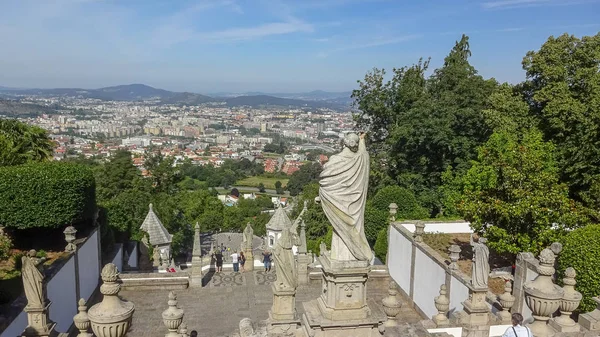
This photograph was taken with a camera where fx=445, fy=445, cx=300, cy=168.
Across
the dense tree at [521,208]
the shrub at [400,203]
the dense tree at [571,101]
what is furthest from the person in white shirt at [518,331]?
the shrub at [400,203]

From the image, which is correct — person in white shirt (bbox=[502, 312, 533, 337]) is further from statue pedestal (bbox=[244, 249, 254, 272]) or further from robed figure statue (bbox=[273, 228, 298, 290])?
statue pedestal (bbox=[244, 249, 254, 272])

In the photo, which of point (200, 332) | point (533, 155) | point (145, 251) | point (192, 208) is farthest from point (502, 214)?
point (192, 208)

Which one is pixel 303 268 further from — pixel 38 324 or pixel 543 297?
pixel 543 297

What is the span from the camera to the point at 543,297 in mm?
6934

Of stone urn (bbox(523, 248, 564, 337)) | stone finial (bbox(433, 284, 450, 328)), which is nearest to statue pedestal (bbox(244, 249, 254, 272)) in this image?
stone finial (bbox(433, 284, 450, 328))

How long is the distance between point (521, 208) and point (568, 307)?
5.95 meters

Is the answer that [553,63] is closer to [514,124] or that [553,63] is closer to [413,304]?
[514,124]

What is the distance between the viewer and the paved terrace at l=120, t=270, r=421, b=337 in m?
13.7

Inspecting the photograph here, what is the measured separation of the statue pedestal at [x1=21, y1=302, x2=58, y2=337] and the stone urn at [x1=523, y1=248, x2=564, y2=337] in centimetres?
861

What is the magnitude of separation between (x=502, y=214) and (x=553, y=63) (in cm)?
1153

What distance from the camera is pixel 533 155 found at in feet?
45.8

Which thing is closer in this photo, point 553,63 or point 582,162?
point 582,162

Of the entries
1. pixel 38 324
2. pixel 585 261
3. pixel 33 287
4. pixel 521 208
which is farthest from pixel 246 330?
pixel 521 208

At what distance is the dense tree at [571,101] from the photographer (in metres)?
18.0
